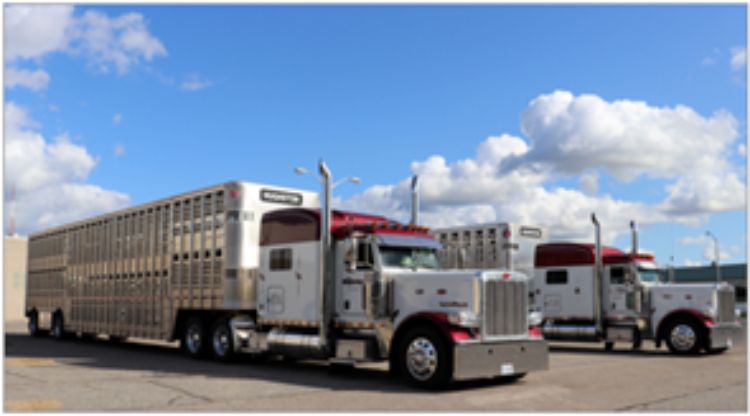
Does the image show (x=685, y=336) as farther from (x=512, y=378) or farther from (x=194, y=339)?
(x=194, y=339)

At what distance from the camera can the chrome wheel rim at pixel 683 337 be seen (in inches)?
754

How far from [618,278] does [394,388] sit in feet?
36.5

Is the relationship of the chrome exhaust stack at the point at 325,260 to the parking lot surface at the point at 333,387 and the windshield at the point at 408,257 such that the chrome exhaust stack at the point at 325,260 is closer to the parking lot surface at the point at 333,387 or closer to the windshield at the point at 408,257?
the parking lot surface at the point at 333,387

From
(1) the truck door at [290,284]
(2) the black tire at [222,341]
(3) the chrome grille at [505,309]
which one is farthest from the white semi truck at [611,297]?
(2) the black tire at [222,341]

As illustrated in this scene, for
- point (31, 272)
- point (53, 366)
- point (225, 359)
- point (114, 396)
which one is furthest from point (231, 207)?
point (31, 272)

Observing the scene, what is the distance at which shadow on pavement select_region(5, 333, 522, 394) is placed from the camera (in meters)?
12.5

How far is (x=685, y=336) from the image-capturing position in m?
19.2

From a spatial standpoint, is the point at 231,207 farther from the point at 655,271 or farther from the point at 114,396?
the point at 655,271

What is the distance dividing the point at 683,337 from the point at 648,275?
2.10 meters

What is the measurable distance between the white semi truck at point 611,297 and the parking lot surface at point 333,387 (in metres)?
1.66

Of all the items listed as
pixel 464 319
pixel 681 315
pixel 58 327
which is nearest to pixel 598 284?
pixel 681 315

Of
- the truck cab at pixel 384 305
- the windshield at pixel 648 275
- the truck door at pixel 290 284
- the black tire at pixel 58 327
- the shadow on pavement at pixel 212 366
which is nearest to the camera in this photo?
the truck cab at pixel 384 305

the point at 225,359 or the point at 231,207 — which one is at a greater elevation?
the point at 231,207

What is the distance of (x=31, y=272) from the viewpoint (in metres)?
27.2
